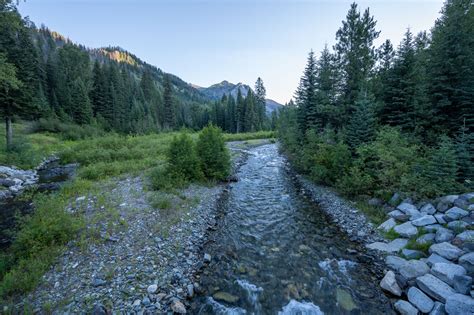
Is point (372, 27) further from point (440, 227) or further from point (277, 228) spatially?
point (277, 228)

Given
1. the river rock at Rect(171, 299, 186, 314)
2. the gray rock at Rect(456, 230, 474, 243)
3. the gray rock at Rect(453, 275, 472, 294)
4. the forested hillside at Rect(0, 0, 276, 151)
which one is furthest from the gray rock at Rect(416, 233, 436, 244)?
the forested hillside at Rect(0, 0, 276, 151)

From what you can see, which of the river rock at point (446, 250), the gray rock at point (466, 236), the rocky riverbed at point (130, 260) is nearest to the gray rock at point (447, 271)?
the river rock at point (446, 250)

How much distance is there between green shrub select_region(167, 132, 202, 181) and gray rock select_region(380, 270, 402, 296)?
9307 mm

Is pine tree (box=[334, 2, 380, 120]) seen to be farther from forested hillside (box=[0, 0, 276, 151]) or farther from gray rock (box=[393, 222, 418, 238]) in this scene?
forested hillside (box=[0, 0, 276, 151])

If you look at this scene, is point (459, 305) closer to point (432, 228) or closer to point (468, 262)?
point (468, 262)

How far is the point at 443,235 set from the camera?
5.65 metres

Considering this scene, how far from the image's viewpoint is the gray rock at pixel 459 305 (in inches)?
149

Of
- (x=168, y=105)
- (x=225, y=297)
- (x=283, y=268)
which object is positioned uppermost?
(x=168, y=105)

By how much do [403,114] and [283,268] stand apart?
1155 cm

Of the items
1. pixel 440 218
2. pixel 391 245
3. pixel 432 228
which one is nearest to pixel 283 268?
pixel 391 245

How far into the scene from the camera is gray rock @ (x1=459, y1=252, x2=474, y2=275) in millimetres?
4494

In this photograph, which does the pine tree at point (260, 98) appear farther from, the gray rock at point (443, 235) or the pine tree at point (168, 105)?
the gray rock at point (443, 235)

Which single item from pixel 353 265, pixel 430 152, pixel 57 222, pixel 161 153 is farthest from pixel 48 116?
pixel 430 152

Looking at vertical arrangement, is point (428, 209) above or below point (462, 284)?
above
